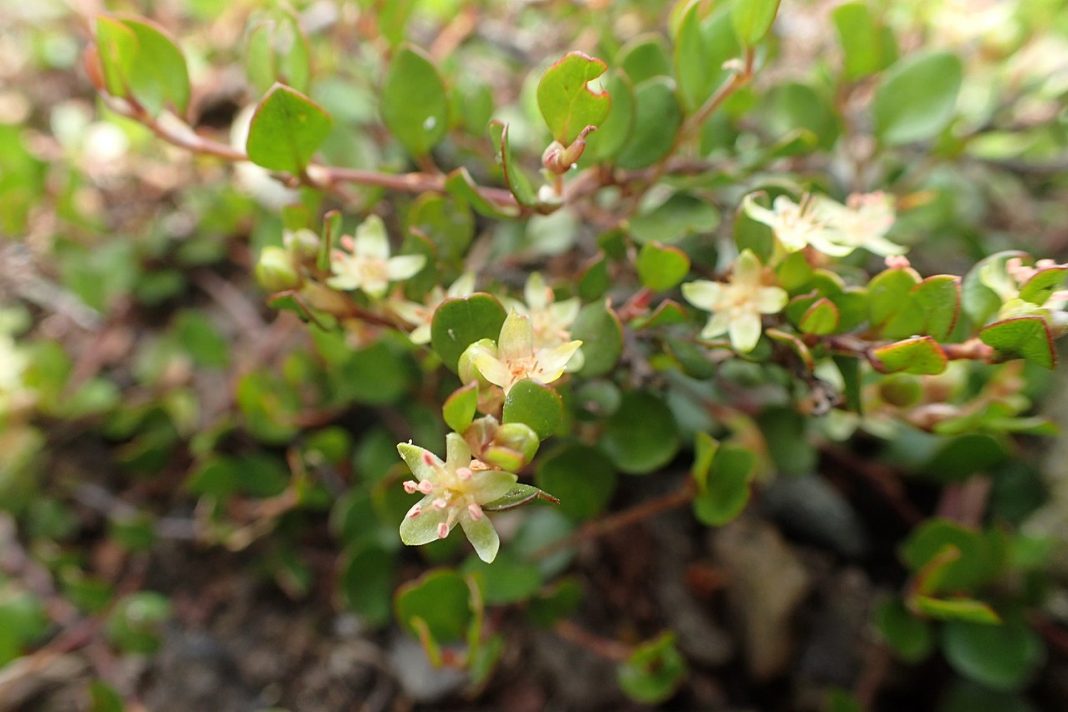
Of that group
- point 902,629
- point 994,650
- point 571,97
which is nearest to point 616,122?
point 571,97

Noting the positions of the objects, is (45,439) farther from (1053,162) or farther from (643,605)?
(1053,162)

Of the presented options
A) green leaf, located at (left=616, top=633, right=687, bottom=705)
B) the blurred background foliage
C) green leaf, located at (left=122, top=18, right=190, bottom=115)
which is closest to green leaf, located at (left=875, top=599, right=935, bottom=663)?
the blurred background foliage

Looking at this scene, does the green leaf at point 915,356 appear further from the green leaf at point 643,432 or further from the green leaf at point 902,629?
the green leaf at point 902,629

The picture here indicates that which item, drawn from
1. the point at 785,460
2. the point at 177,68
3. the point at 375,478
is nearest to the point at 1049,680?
the point at 785,460

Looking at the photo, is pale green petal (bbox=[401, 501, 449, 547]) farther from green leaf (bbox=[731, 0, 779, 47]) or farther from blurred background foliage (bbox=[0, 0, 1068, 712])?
green leaf (bbox=[731, 0, 779, 47])

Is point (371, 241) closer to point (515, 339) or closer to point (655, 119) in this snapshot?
point (515, 339)

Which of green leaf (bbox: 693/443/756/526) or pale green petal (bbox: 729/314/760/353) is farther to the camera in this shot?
green leaf (bbox: 693/443/756/526)
